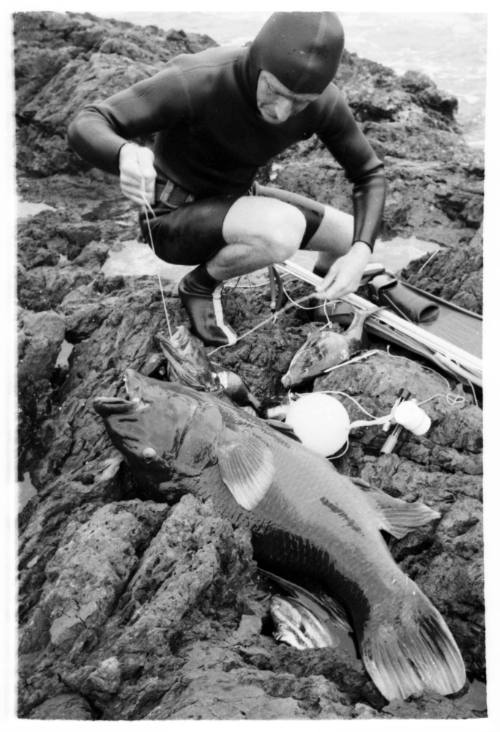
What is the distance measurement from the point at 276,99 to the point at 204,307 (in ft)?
4.32

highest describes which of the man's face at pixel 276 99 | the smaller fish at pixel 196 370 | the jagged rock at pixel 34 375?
the man's face at pixel 276 99

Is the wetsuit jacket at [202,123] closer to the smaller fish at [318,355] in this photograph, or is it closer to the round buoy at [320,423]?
the smaller fish at [318,355]

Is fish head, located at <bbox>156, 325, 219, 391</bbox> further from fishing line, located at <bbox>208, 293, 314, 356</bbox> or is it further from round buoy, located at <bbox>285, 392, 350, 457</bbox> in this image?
round buoy, located at <bbox>285, 392, 350, 457</bbox>

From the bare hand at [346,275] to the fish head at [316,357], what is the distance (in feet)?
0.85

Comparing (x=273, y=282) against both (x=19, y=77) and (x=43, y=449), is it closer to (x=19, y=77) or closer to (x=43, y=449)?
(x=43, y=449)

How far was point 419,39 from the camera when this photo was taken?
5.48 metres

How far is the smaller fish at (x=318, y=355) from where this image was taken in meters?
3.95

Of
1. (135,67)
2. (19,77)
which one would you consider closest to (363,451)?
(135,67)

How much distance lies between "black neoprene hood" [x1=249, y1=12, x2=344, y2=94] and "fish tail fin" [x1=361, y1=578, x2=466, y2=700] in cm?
228

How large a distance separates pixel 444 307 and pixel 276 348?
1.28 m

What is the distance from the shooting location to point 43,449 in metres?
3.68

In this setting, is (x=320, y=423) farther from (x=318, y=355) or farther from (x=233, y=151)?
(x=233, y=151)

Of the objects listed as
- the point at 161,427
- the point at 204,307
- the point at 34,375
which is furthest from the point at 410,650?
the point at 34,375

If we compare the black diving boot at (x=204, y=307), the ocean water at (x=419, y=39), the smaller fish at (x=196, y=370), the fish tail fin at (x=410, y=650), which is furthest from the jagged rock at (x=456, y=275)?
the fish tail fin at (x=410, y=650)
